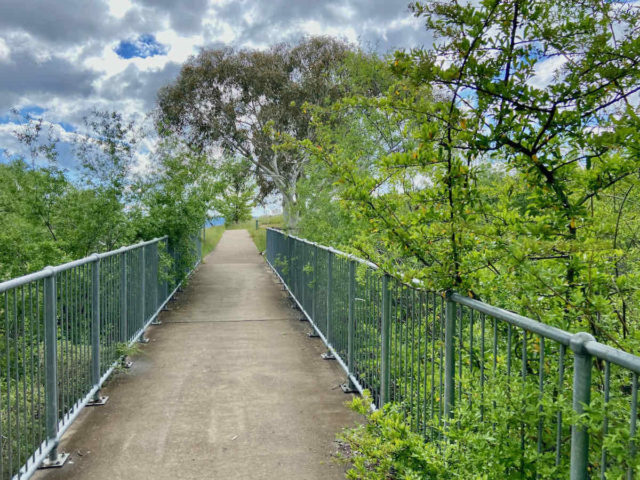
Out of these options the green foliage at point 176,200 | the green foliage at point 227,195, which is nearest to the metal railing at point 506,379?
the green foliage at point 176,200

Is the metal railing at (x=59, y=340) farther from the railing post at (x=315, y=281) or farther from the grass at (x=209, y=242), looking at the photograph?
the grass at (x=209, y=242)

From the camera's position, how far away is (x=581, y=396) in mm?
1811

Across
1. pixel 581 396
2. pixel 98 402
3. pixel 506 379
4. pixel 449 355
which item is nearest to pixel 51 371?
pixel 98 402

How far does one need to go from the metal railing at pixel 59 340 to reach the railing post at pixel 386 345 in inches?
105

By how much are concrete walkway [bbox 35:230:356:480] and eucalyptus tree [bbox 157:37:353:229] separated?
17.1m

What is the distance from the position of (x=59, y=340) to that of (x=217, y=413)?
5.54 feet

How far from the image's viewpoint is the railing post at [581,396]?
1.80 metres

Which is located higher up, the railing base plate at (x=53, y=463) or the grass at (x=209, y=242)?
the grass at (x=209, y=242)

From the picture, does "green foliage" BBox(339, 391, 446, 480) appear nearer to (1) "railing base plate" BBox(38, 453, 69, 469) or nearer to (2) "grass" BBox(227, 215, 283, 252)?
(1) "railing base plate" BBox(38, 453, 69, 469)

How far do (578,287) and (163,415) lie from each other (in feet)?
14.1

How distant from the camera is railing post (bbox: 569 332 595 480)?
1.80 metres

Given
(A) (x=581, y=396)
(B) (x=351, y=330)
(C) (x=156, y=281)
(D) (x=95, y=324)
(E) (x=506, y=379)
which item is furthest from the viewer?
(C) (x=156, y=281)

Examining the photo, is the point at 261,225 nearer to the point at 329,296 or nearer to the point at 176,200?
the point at 176,200

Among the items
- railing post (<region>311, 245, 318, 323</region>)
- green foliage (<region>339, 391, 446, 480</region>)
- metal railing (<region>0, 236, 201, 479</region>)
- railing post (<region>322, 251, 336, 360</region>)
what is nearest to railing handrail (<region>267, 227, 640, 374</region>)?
green foliage (<region>339, 391, 446, 480</region>)
